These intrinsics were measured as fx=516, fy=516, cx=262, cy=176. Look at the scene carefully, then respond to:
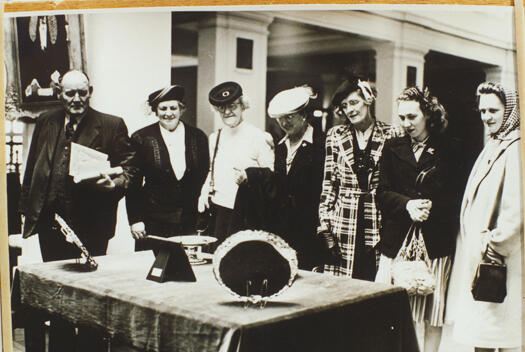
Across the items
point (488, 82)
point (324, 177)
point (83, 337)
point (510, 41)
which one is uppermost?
point (510, 41)

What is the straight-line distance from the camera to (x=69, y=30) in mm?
1657

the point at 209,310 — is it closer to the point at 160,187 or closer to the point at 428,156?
the point at 160,187

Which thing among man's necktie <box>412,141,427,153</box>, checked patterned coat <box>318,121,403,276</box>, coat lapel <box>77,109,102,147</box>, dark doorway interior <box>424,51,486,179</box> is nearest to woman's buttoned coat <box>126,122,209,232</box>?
coat lapel <box>77,109,102,147</box>

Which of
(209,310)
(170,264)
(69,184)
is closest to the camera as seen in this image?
(209,310)

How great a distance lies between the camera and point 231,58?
1.62 meters

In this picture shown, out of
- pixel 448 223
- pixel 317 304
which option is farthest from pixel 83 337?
pixel 448 223

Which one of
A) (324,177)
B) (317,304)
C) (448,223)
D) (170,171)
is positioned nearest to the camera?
(317,304)

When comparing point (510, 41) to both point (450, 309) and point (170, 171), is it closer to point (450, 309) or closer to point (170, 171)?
point (450, 309)

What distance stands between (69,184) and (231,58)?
706 mm

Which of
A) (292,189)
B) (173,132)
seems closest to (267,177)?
(292,189)

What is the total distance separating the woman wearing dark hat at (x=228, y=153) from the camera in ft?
5.37

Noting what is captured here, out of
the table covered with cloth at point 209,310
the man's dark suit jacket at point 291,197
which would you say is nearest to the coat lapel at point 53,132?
the table covered with cloth at point 209,310

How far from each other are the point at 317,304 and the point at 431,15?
35.3 inches

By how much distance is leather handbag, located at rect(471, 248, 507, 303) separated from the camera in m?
1.47
